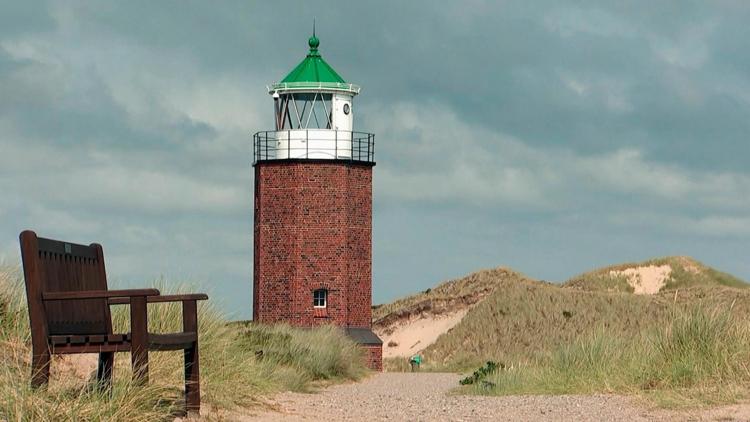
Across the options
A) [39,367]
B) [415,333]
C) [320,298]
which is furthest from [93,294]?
[415,333]

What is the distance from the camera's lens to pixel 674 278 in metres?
48.2

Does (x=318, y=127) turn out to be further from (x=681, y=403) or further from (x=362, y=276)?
(x=681, y=403)

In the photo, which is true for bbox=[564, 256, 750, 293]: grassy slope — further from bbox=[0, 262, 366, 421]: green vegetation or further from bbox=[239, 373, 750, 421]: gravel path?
bbox=[239, 373, 750, 421]: gravel path

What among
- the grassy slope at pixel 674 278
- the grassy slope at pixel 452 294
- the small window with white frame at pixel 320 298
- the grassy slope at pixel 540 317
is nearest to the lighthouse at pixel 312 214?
the small window with white frame at pixel 320 298

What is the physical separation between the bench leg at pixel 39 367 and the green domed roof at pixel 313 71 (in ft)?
70.4

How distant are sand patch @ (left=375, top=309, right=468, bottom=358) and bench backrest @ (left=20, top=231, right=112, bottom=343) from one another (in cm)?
2868

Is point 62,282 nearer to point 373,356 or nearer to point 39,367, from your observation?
point 39,367

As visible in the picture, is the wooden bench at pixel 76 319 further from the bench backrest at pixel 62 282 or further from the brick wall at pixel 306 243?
→ the brick wall at pixel 306 243

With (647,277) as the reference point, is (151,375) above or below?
below

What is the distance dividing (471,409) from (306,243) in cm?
1724

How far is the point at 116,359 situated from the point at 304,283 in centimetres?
1782

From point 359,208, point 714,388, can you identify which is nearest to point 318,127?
point 359,208

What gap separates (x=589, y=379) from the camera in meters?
14.0

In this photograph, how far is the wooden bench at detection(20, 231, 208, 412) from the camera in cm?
852
